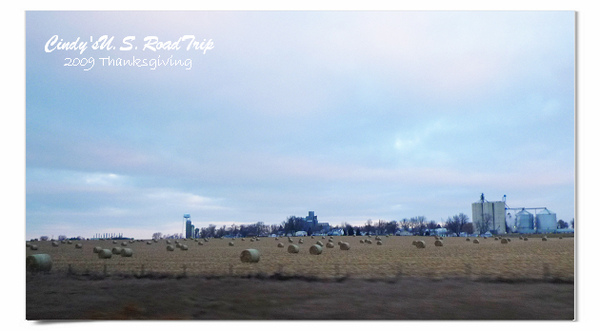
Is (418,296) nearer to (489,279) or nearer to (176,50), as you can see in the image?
(489,279)

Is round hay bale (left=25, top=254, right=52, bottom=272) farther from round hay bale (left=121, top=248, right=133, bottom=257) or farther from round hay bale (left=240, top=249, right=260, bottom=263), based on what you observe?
round hay bale (left=121, top=248, right=133, bottom=257)

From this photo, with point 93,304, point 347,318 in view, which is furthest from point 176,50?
point 347,318

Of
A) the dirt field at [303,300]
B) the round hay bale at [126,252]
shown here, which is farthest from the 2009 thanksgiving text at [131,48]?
the round hay bale at [126,252]

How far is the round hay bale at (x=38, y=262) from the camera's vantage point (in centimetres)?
1669

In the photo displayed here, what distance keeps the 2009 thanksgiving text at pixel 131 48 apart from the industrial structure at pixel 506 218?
11039 mm

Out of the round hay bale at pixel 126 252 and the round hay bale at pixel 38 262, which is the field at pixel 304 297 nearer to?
the round hay bale at pixel 38 262

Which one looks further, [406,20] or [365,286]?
[365,286]

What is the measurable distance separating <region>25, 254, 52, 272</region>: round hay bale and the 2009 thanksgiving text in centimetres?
613

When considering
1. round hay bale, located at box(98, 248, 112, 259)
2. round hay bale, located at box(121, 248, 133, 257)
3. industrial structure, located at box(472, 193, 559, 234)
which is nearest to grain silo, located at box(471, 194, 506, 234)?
industrial structure, located at box(472, 193, 559, 234)

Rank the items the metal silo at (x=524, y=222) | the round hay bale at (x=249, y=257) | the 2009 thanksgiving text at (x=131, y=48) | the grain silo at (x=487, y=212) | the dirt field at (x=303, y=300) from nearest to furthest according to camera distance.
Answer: the dirt field at (x=303, y=300) → the 2009 thanksgiving text at (x=131, y=48) → the grain silo at (x=487, y=212) → the metal silo at (x=524, y=222) → the round hay bale at (x=249, y=257)

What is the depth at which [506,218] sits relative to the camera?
27562mm

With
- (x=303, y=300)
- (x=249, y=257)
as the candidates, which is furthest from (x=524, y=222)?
(x=303, y=300)

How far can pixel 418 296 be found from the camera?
16.7 m

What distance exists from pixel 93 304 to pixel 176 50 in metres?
8.25
